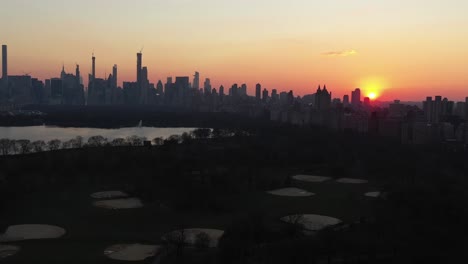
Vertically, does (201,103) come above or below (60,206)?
above

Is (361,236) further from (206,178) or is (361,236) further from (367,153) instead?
(367,153)

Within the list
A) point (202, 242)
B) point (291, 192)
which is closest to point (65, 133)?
point (291, 192)

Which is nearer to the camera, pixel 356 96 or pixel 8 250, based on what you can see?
pixel 8 250

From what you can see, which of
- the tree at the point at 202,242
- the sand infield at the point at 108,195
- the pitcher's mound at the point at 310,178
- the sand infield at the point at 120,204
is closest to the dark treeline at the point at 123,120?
the pitcher's mound at the point at 310,178

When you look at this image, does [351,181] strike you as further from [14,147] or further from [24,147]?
[14,147]

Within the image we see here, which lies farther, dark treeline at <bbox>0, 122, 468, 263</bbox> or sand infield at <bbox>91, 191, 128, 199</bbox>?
sand infield at <bbox>91, 191, 128, 199</bbox>

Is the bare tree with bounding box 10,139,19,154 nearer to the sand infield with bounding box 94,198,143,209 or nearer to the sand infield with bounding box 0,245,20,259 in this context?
the sand infield with bounding box 94,198,143,209

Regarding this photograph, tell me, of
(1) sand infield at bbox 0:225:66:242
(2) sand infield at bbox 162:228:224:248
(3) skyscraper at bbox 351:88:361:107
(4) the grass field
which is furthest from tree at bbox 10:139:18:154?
(3) skyscraper at bbox 351:88:361:107

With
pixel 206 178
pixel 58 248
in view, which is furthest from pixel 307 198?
pixel 58 248
